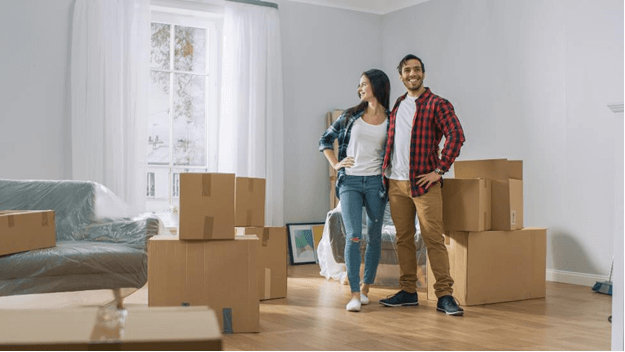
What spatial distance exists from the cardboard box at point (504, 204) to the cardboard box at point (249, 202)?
1.36 metres

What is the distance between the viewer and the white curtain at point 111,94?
5.37 meters

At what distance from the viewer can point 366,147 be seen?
151 inches

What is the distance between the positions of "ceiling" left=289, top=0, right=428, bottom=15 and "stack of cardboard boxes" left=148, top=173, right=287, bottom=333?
376cm

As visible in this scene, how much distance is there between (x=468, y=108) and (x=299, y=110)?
153 cm

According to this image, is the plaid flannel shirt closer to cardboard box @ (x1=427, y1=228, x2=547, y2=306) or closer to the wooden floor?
cardboard box @ (x1=427, y1=228, x2=547, y2=306)

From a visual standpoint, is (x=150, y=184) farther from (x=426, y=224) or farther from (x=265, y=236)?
(x=426, y=224)

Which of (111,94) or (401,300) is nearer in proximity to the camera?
(401,300)

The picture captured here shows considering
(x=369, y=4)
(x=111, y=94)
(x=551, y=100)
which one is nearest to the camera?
(x=551, y=100)

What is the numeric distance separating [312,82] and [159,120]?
A: 1.44 m

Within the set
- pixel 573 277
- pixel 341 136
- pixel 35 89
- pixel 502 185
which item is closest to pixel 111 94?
pixel 35 89

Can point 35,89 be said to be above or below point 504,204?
above

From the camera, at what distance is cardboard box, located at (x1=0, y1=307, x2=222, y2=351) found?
70 cm

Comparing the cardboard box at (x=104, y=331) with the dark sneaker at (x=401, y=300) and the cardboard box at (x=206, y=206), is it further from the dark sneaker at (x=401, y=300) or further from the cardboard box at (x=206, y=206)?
the dark sneaker at (x=401, y=300)

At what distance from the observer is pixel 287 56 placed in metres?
6.40
